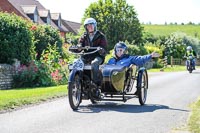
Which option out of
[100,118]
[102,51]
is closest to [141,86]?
[102,51]

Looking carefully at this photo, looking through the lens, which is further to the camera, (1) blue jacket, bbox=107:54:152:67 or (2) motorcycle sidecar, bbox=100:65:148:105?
(1) blue jacket, bbox=107:54:152:67

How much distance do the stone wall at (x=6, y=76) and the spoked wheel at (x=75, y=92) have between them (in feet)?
29.7

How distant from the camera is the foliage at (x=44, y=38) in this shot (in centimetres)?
2983

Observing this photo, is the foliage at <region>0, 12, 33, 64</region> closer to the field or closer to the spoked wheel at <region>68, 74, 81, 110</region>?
the spoked wheel at <region>68, 74, 81, 110</region>

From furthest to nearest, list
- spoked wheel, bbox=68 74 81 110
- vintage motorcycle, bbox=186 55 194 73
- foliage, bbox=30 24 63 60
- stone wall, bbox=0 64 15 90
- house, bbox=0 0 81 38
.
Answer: house, bbox=0 0 81 38
vintage motorcycle, bbox=186 55 194 73
foliage, bbox=30 24 63 60
stone wall, bbox=0 64 15 90
spoked wheel, bbox=68 74 81 110

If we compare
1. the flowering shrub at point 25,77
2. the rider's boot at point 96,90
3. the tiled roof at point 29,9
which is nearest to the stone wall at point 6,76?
the flowering shrub at point 25,77

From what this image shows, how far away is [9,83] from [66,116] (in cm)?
1081

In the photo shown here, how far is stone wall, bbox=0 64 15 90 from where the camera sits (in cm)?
1970

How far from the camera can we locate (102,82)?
11570 millimetres

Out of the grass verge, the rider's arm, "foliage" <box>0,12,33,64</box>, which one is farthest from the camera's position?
"foliage" <box>0,12,33,64</box>

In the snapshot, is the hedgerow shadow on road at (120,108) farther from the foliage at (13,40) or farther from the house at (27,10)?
the house at (27,10)

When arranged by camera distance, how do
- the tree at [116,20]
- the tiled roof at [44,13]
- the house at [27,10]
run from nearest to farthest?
the house at [27,10] < the tiled roof at [44,13] < the tree at [116,20]

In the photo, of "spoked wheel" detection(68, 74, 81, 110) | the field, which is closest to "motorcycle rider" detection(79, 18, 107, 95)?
"spoked wheel" detection(68, 74, 81, 110)

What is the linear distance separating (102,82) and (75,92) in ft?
2.76
